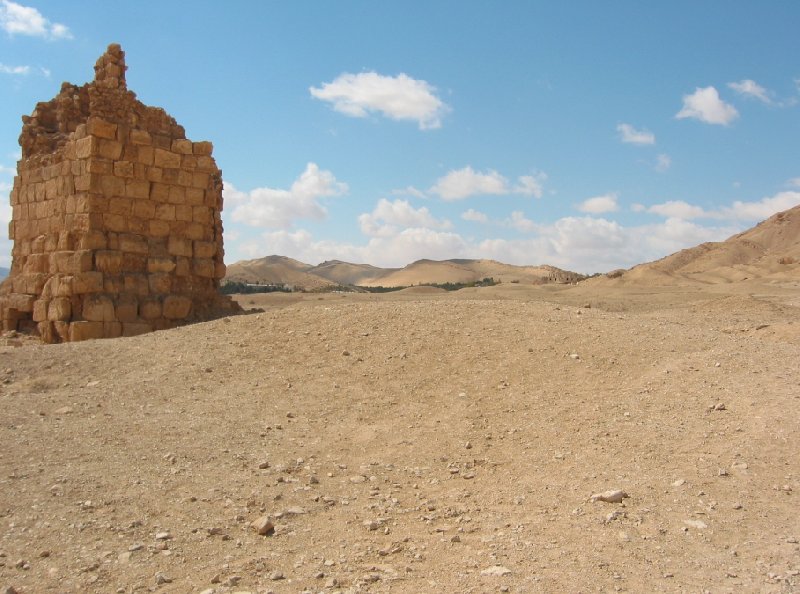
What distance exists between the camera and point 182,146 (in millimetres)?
11352

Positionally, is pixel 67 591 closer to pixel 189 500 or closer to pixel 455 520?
pixel 189 500

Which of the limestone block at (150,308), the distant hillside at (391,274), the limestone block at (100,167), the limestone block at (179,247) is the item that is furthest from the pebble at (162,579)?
the distant hillside at (391,274)

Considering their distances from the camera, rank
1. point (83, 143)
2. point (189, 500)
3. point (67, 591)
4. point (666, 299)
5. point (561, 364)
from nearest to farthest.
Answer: point (67, 591) < point (189, 500) < point (561, 364) < point (83, 143) < point (666, 299)

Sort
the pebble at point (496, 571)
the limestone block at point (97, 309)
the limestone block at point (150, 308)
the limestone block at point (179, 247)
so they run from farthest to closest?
the limestone block at point (179, 247)
the limestone block at point (150, 308)
the limestone block at point (97, 309)
the pebble at point (496, 571)

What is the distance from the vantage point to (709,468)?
4320mm

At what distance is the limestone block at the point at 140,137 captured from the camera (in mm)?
10906

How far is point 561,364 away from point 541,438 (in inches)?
66.3

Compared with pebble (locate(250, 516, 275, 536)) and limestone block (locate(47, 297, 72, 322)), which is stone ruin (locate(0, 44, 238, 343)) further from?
pebble (locate(250, 516, 275, 536))

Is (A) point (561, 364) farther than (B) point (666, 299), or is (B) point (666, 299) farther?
(B) point (666, 299)

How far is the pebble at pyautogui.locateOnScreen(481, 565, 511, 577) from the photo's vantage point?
3.23 m

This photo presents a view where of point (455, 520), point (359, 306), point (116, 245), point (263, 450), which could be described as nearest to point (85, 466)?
point (263, 450)

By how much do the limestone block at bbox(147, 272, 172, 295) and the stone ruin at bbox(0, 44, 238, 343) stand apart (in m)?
0.02

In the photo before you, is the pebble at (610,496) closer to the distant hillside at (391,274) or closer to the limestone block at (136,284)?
the limestone block at (136,284)

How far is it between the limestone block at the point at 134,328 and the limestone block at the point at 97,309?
23 centimetres
